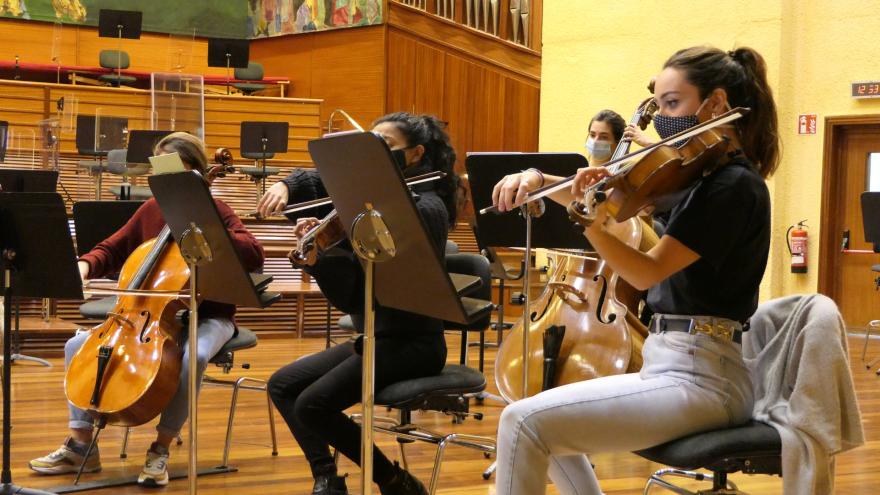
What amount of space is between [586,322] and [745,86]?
1.22 m

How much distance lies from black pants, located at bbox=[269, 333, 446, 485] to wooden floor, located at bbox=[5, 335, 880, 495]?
0.53 meters

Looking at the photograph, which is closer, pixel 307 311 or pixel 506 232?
pixel 506 232

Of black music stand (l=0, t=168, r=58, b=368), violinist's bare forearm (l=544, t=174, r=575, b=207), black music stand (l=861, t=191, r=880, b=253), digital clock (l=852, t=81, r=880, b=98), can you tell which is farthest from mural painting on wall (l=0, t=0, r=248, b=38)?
violinist's bare forearm (l=544, t=174, r=575, b=207)

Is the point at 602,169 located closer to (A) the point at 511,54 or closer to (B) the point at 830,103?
(B) the point at 830,103

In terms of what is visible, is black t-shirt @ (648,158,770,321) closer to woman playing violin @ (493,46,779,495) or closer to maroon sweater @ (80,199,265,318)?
woman playing violin @ (493,46,779,495)

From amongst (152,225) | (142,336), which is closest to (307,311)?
(152,225)

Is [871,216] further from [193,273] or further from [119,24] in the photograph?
[119,24]

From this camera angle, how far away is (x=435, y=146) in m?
3.23

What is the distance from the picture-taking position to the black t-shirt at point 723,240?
2123mm

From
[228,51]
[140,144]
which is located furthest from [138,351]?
[228,51]

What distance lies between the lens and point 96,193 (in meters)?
9.55

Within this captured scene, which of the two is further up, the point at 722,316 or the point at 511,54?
the point at 511,54

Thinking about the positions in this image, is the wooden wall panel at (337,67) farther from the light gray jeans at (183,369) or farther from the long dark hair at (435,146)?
the long dark hair at (435,146)

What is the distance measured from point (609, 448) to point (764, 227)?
0.58m
